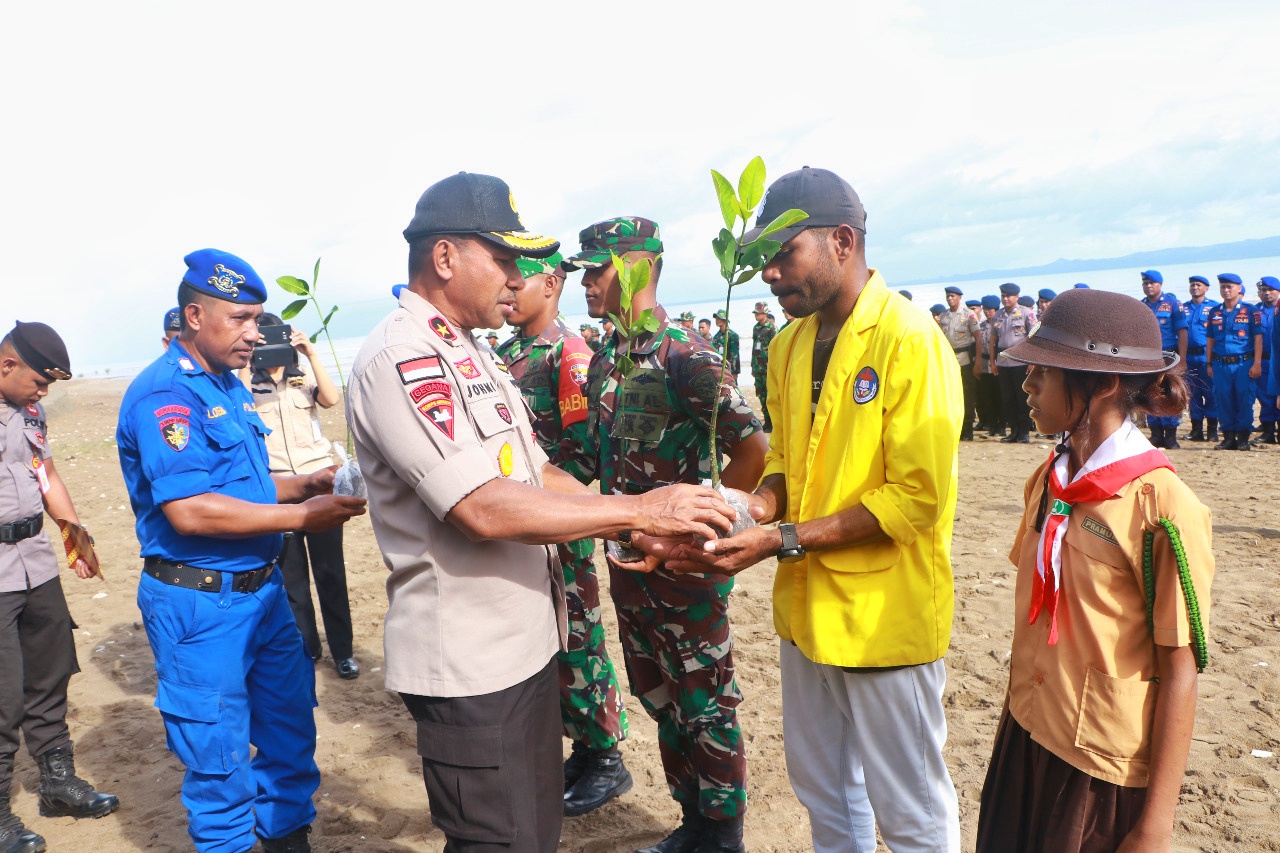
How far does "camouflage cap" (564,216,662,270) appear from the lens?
3656 millimetres

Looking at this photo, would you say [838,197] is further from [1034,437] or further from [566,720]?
[1034,437]

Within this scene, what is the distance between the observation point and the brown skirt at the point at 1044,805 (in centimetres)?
191

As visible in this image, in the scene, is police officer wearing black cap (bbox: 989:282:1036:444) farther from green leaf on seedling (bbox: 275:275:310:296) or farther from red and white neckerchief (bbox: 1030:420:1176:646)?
green leaf on seedling (bbox: 275:275:310:296)

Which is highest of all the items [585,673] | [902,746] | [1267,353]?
[1267,353]

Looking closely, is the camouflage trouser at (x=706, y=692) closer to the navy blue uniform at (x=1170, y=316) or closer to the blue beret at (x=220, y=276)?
the blue beret at (x=220, y=276)

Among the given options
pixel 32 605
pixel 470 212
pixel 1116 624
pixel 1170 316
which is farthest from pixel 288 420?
pixel 1170 316

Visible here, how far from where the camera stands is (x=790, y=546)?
7.80 ft

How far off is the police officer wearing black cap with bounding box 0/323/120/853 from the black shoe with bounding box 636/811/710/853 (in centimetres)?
278

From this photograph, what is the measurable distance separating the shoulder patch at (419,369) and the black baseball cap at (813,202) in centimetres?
98

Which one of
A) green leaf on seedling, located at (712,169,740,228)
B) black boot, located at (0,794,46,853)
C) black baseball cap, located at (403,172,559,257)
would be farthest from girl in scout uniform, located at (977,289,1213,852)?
black boot, located at (0,794,46,853)

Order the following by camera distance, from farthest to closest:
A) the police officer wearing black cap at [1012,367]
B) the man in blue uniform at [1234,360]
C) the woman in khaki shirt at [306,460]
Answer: the police officer wearing black cap at [1012,367] < the man in blue uniform at [1234,360] < the woman in khaki shirt at [306,460]

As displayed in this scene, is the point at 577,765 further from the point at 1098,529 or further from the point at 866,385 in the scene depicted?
the point at 1098,529

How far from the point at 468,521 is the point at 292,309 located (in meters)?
1.23

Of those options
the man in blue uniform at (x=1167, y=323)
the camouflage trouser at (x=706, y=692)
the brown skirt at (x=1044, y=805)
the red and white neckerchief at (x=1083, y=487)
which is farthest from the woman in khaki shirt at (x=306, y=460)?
the man in blue uniform at (x=1167, y=323)
